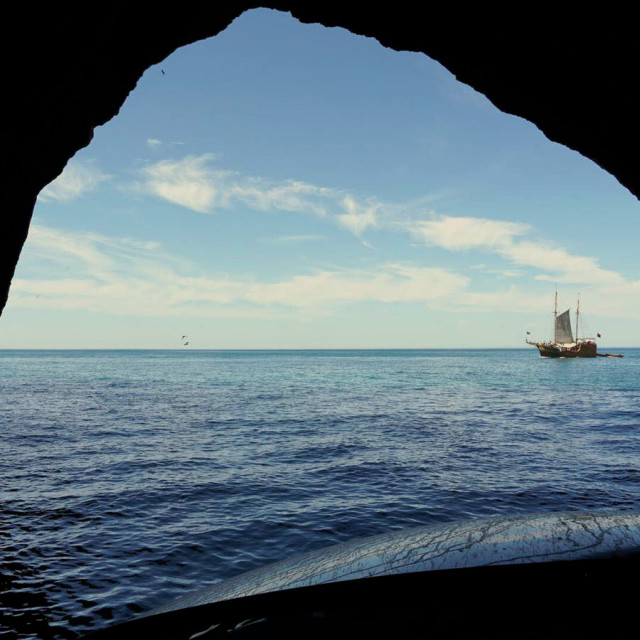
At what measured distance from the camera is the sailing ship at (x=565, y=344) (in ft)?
372

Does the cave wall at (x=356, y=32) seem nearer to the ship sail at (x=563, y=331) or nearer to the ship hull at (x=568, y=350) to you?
the ship hull at (x=568, y=350)

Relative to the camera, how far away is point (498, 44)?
6.74m

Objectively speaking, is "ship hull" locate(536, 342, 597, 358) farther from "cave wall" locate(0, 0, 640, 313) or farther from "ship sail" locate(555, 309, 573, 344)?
"cave wall" locate(0, 0, 640, 313)

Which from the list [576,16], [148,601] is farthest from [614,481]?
[148,601]

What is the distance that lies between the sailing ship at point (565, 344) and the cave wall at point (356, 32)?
121m

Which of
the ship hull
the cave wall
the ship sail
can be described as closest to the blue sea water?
the cave wall

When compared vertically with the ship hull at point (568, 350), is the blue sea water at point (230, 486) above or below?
below

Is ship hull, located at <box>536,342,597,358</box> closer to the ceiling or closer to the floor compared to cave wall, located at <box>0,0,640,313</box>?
closer to the floor

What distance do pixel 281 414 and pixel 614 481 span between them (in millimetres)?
15329

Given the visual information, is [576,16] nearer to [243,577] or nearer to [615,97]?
[615,97]

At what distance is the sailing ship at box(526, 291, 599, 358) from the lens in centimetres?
11331

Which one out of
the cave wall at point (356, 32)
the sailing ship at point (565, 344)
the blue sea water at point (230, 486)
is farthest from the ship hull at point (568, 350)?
the cave wall at point (356, 32)

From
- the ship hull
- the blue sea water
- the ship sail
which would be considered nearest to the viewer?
the blue sea water

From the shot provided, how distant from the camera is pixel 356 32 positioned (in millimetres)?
7980
